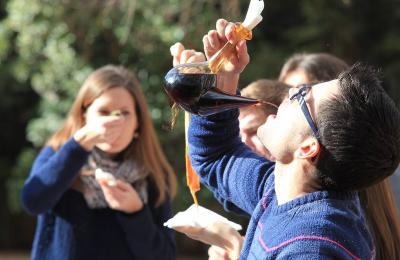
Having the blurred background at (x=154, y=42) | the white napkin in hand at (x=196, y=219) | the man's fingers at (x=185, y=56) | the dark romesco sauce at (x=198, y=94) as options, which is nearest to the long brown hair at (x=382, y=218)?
the white napkin in hand at (x=196, y=219)

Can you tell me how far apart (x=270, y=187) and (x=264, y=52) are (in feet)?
17.0

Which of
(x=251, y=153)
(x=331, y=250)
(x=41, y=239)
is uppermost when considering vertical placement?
(x=251, y=153)

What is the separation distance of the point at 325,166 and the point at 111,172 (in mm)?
1708

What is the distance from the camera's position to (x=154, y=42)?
6.18 meters

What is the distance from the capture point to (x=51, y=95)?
6879mm

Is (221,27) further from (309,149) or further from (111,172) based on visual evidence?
(111,172)

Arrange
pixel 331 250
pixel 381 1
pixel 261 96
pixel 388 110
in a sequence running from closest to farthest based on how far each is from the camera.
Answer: pixel 331 250, pixel 388 110, pixel 261 96, pixel 381 1

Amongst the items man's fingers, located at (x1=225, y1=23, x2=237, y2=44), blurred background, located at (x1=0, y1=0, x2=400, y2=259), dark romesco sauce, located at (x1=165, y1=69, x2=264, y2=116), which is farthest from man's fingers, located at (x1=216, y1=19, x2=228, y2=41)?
blurred background, located at (x1=0, y1=0, x2=400, y2=259)

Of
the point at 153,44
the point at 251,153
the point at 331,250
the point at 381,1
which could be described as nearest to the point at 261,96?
the point at 251,153

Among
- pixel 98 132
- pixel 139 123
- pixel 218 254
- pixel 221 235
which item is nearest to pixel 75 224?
pixel 98 132

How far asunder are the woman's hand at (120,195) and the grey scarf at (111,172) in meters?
0.13

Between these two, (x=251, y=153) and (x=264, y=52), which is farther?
(x=264, y=52)

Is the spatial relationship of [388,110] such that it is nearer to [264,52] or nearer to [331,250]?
[331,250]

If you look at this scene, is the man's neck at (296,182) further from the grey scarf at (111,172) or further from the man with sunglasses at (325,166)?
the grey scarf at (111,172)
